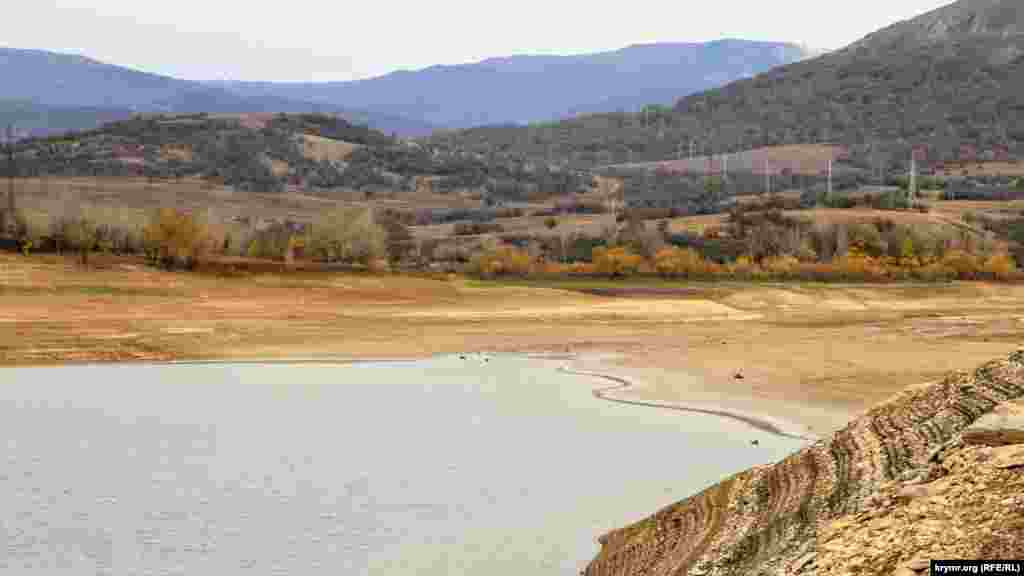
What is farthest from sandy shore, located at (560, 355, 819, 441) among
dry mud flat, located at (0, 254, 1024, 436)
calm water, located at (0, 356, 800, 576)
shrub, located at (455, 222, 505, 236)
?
shrub, located at (455, 222, 505, 236)

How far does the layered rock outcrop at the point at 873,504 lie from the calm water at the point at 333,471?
6.10ft

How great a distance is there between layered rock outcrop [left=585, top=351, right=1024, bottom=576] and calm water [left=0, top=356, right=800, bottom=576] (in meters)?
1.86

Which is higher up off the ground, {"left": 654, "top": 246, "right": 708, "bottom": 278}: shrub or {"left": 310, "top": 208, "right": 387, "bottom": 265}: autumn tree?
{"left": 310, "top": 208, "right": 387, "bottom": 265}: autumn tree

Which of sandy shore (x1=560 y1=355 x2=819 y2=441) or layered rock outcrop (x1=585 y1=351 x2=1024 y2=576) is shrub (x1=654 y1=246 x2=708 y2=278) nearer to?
sandy shore (x1=560 y1=355 x2=819 y2=441)

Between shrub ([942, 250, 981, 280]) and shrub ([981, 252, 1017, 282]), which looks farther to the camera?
shrub ([981, 252, 1017, 282])

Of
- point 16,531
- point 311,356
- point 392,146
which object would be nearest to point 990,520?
point 16,531

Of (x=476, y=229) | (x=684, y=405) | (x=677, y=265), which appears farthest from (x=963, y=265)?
(x=684, y=405)

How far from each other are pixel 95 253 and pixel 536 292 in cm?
2328

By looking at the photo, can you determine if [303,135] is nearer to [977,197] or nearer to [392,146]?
[392,146]

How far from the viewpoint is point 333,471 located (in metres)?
24.8

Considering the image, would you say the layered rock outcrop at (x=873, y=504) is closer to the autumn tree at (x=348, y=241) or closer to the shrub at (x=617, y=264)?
the shrub at (x=617, y=264)

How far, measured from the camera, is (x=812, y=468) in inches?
715

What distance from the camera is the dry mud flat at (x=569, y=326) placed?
3994cm

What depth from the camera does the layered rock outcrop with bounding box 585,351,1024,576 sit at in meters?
12.1
